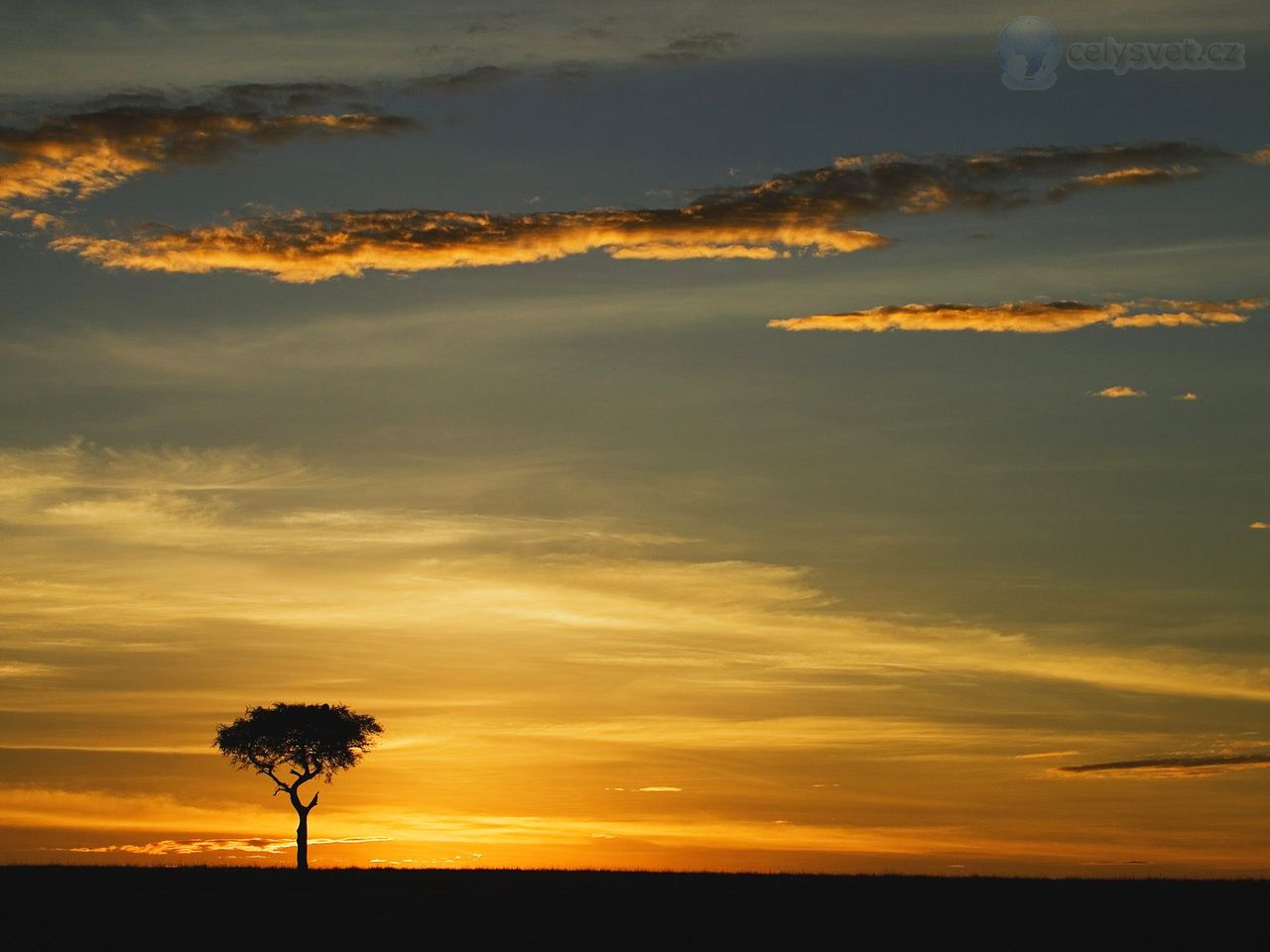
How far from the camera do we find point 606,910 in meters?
57.3

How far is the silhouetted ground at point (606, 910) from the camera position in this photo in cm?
4950

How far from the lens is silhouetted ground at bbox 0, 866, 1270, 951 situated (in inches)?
1949

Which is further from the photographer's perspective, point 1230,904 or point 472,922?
point 1230,904

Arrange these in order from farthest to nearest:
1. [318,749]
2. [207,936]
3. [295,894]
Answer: [318,749] → [295,894] → [207,936]

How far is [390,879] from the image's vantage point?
6850 centimetres

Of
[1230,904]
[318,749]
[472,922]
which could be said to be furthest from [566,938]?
[318,749]

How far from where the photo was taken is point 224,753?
87.1 metres

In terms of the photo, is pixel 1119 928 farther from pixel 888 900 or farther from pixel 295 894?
pixel 295 894

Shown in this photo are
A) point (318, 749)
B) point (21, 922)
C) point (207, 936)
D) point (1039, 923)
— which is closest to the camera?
point (207, 936)

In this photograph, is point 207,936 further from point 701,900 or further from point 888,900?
point 888,900

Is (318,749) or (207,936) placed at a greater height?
(318,749)

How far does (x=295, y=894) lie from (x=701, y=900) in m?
15.8

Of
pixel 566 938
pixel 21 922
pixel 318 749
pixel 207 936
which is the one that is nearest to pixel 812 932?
pixel 566 938

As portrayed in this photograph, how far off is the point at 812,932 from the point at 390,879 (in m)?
23.5
